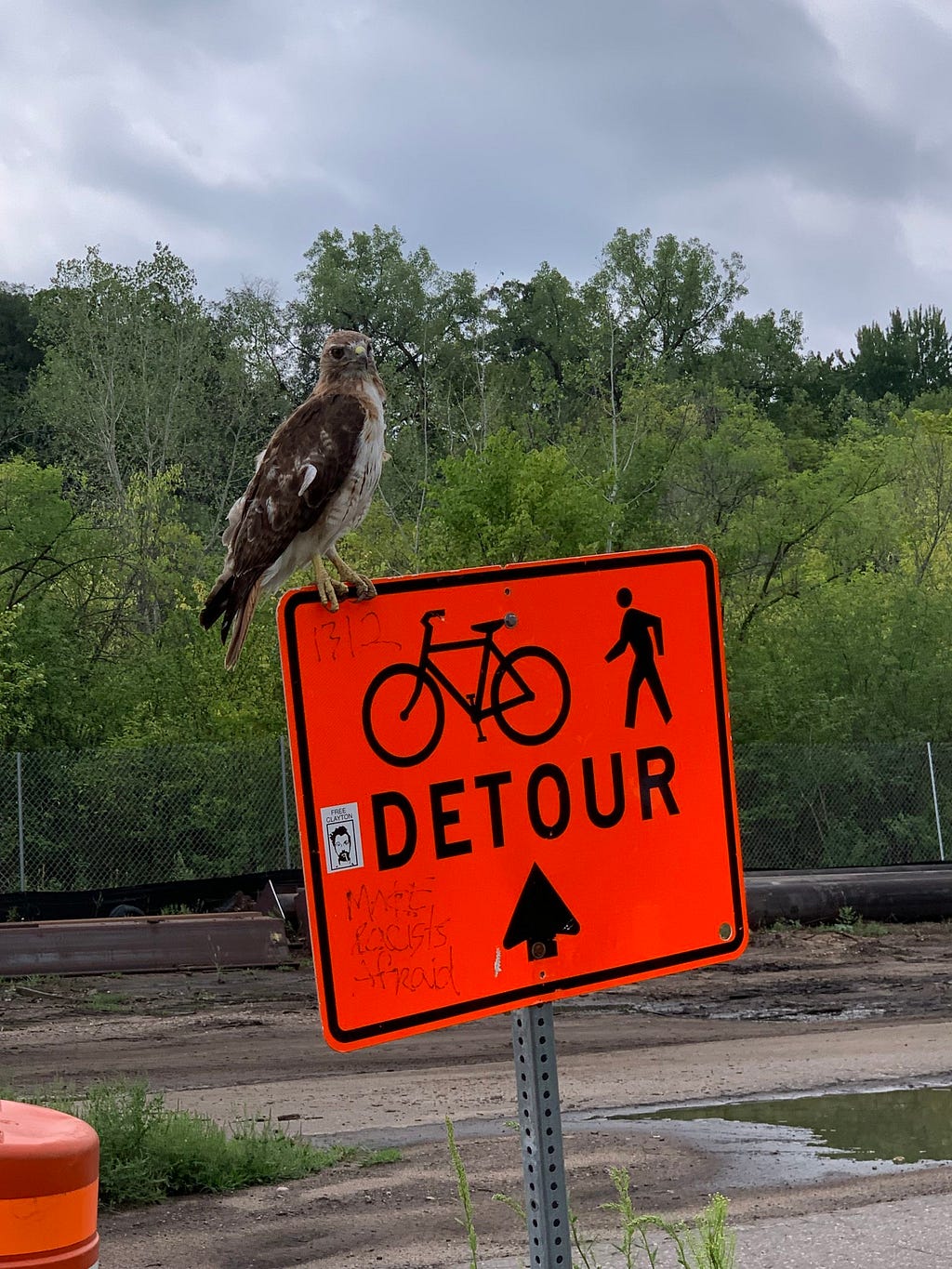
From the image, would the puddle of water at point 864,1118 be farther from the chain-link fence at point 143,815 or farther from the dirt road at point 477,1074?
the chain-link fence at point 143,815

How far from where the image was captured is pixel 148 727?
24.8 m

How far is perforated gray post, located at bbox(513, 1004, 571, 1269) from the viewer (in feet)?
7.48

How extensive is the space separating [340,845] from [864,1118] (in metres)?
8.42

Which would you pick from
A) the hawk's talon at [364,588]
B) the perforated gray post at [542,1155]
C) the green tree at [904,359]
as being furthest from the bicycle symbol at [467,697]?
the green tree at [904,359]

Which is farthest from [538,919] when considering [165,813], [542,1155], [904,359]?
[904,359]

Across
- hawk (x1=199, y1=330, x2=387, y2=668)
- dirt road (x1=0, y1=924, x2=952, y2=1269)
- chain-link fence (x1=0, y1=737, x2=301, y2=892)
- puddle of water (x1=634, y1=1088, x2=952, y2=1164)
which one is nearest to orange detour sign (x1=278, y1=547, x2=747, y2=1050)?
hawk (x1=199, y1=330, x2=387, y2=668)

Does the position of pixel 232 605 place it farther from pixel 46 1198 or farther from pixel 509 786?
pixel 46 1198

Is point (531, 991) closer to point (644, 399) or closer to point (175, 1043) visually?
point (175, 1043)

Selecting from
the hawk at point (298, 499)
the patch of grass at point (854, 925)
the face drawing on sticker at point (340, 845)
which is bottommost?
the patch of grass at point (854, 925)

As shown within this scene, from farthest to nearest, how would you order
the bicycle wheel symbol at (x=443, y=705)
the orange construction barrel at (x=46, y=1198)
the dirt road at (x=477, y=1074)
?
the dirt road at (x=477, y=1074)
the bicycle wheel symbol at (x=443, y=705)
the orange construction barrel at (x=46, y=1198)

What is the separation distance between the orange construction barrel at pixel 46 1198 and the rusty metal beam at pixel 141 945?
15.0 meters

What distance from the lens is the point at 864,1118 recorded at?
32.0ft

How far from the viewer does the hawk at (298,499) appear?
309 centimetres

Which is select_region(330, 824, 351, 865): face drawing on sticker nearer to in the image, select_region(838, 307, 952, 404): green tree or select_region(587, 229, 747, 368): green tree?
select_region(587, 229, 747, 368): green tree
